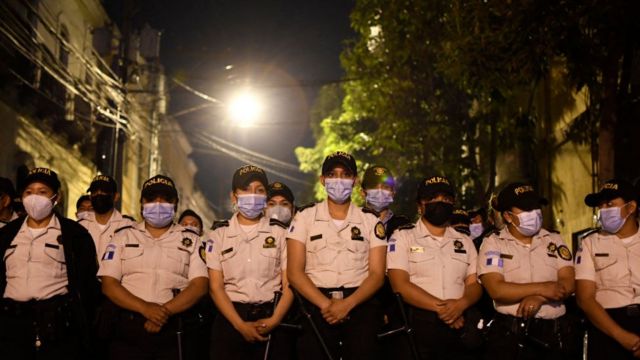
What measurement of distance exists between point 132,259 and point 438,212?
2.70 m

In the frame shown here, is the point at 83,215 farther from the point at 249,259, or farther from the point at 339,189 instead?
the point at 339,189

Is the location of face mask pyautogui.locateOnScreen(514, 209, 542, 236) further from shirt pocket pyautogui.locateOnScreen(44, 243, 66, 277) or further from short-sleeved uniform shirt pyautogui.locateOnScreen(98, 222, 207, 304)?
shirt pocket pyautogui.locateOnScreen(44, 243, 66, 277)

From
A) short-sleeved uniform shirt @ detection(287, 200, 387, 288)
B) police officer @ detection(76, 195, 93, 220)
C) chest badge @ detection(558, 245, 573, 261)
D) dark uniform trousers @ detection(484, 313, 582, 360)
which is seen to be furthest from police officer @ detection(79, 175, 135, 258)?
chest badge @ detection(558, 245, 573, 261)

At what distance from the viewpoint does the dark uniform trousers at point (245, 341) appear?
6.34 m

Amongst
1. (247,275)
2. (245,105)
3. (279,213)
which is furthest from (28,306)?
(245,105)

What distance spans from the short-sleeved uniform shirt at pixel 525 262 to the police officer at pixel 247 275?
178cm

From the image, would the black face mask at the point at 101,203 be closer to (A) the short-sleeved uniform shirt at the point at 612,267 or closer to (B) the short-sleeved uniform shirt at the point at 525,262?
(B) the short-sleeved uniform shirt at the point at 525,262

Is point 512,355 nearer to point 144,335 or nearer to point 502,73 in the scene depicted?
point 144,335

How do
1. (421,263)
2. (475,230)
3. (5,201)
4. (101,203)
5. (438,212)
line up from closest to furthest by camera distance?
1. (421,263)
2. (438,212)
3. (5,201)
4. (101,203)
5. (475,230)

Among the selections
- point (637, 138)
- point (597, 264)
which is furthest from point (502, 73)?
point (597, 264)

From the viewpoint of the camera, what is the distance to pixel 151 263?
6.57m

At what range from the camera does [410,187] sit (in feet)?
73.7

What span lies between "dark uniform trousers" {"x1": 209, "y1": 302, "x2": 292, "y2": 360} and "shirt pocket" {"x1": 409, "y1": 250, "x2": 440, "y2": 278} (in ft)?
3.99

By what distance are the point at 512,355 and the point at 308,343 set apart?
171 cm
